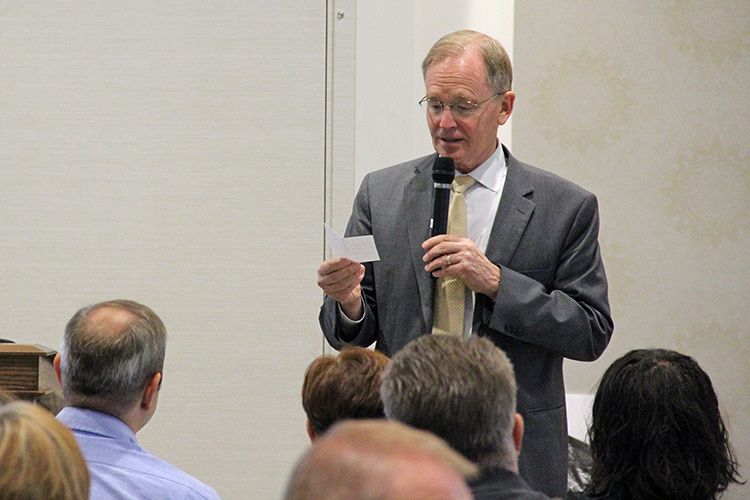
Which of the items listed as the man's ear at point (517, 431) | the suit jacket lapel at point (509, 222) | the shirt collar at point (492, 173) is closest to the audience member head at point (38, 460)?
the man's ear at point (517, 431)

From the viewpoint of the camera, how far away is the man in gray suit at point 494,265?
238 centimetres

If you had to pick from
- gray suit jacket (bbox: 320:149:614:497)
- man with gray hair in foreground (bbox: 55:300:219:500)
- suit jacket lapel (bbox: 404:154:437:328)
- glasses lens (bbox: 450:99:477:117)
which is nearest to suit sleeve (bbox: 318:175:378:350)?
gray suit jacket (bbox: 320:149:614:497)

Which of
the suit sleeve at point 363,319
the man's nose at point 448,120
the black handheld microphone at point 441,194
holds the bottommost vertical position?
the suit sleeve at point 363,319

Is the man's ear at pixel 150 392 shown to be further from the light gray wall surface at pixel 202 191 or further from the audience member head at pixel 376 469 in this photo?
the light gray wall surface at pixel 202 191

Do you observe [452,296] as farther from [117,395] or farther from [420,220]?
[117,395]

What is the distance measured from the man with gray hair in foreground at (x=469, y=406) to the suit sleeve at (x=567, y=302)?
2.78ft

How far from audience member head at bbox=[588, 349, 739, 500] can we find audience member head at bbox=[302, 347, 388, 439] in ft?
1.67

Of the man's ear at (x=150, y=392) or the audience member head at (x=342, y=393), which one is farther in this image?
the man's ear at (x=150, y=392)

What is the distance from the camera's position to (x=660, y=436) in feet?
6.32

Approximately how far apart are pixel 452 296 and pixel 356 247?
0.32m

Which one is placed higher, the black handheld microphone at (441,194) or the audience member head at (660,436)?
the black handheld microphone at (441,194)

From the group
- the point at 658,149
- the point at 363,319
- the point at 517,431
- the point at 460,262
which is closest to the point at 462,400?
the point at 517,431

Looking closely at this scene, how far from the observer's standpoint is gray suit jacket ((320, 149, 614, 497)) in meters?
2.38

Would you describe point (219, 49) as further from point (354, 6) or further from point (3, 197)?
point (3, 197)
